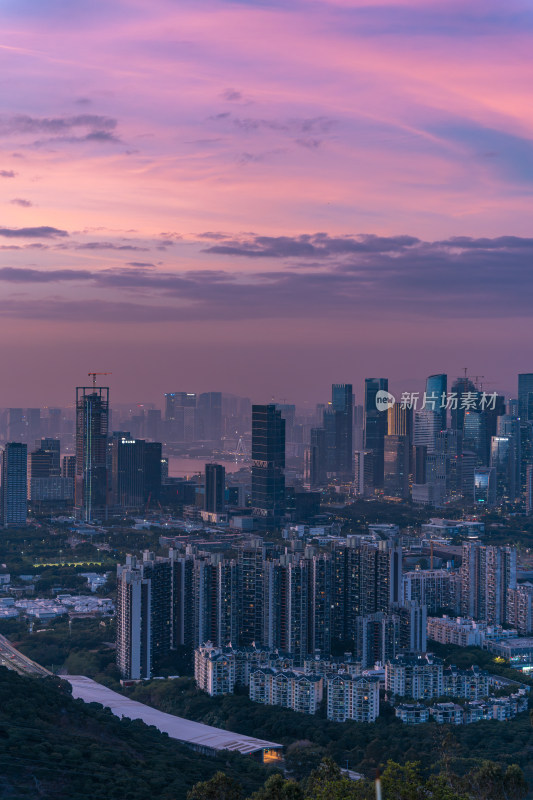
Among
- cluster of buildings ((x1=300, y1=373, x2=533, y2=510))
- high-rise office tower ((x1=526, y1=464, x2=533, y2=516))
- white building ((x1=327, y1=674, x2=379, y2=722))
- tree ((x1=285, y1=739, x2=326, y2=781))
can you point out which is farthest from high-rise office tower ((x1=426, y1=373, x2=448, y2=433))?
tree ((x1=285, y1=739, x2=326, y2=781))

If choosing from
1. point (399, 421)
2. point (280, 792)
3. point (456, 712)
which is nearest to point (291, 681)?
point (456, 712)

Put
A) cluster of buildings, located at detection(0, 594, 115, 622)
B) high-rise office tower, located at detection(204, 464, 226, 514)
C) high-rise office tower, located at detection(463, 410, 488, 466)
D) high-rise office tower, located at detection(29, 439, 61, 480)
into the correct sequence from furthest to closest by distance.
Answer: high-rise office tower, located at detection(463, 410, 488, 466), high-rise office tower, located at detection(29, 439, 61, 480), high-rise office tower, located at detection(204, 464, 226, 514), cluster of buildings, located at detection(0, 594, 115, 622)

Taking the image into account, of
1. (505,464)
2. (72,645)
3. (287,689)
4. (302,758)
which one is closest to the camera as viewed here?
(302,758)

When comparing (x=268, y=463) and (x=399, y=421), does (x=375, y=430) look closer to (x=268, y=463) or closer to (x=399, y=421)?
(x=399, y=421)

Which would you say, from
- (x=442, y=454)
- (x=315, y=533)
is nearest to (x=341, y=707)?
(x=315, y=533)

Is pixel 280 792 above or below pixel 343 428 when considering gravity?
below

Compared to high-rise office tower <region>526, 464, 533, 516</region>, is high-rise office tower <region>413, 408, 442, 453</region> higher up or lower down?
higher up

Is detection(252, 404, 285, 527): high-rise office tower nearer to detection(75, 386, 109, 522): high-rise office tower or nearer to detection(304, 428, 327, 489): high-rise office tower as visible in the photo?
detection(75, 386, 109, 522): high-rise office tower
